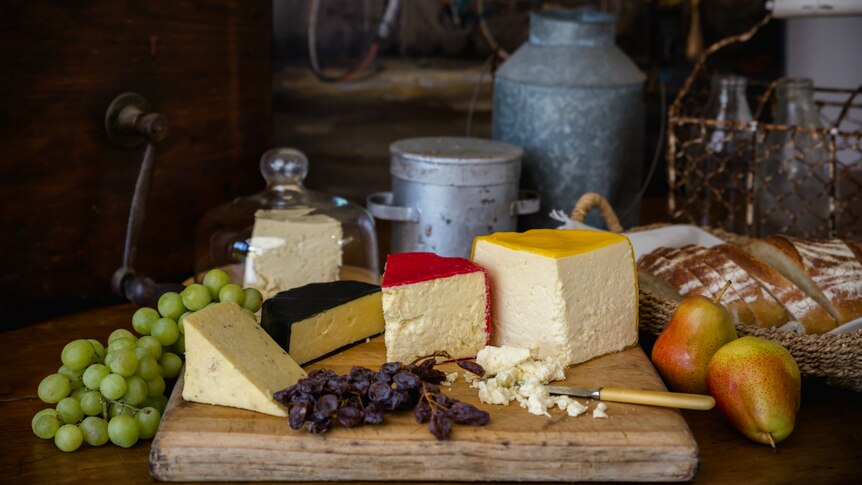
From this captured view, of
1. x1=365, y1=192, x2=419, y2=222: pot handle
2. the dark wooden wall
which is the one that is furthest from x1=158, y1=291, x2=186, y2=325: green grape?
x1=365, y1=192, x2=419, y2=222: pot handle

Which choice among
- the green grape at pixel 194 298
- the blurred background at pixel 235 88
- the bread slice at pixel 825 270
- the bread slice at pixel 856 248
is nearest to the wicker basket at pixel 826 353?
the bread slice at pixel 825 270

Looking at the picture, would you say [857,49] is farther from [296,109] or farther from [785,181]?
[296,109]

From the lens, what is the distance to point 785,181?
187 cm

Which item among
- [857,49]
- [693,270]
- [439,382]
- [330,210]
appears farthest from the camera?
[857,49]

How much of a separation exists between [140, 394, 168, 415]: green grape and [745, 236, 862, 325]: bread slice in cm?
97

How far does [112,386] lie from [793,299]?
970 millimetres

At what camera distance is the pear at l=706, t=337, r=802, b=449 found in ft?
3.52

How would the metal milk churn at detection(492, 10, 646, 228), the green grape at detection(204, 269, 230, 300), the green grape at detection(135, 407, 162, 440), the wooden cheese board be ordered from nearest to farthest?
1. the wooden cheese board
2. the green grape at detection(135, 407, 162, 440)
3. the green grape at detection(204, 269, 230, 300)
4. the metal milk churn at detection(492, 10, 646, 228)

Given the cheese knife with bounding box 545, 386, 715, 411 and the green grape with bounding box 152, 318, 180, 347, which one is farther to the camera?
the green grape with bounding box 152, 318, 180, 347

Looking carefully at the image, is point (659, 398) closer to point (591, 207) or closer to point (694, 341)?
point (694, 341)

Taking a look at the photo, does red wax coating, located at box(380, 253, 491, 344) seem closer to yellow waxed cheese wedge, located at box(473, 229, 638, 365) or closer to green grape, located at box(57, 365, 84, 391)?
yellow waxed cheese wedge, located at box(473, 229, 638, 365)

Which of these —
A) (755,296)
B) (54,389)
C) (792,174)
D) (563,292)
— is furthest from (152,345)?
(792,174)

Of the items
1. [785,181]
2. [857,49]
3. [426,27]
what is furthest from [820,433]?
[857,49]

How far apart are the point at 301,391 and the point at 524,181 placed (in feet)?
3.21
